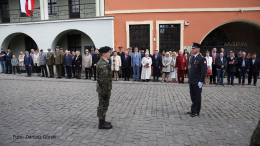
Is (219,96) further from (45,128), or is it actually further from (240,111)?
(45,128)

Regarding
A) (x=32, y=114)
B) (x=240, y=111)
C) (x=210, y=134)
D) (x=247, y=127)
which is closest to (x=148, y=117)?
(x=210, y=134)

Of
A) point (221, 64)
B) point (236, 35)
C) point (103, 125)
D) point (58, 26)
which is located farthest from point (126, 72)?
point (236, 35)

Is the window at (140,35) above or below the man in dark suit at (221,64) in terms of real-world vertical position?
above

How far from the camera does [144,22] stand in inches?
562

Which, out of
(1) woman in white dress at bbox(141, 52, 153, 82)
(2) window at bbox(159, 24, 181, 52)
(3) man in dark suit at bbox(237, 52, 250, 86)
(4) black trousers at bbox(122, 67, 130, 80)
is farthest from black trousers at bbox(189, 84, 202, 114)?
(2) window at bbox(159, 24, 181, 52)

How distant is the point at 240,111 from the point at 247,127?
4.35 feet

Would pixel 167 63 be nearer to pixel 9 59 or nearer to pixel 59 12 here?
pixel 59 12

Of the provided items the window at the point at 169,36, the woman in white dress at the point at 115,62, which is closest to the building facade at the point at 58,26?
the woman in white dress at the point at 115,62

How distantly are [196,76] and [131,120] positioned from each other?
7.42ft

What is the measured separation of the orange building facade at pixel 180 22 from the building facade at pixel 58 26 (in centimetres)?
96

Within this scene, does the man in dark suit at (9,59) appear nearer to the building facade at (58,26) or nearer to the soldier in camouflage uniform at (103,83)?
the building facade at (58,26)

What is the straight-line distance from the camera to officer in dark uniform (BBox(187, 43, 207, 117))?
5156 millimetres

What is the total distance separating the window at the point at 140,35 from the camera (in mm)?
14445

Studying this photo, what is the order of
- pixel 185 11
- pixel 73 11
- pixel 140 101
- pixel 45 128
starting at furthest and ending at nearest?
1. pixel 73 11
2. pixel 185 11
3. pixel 140 101
4. pixel 45 128
